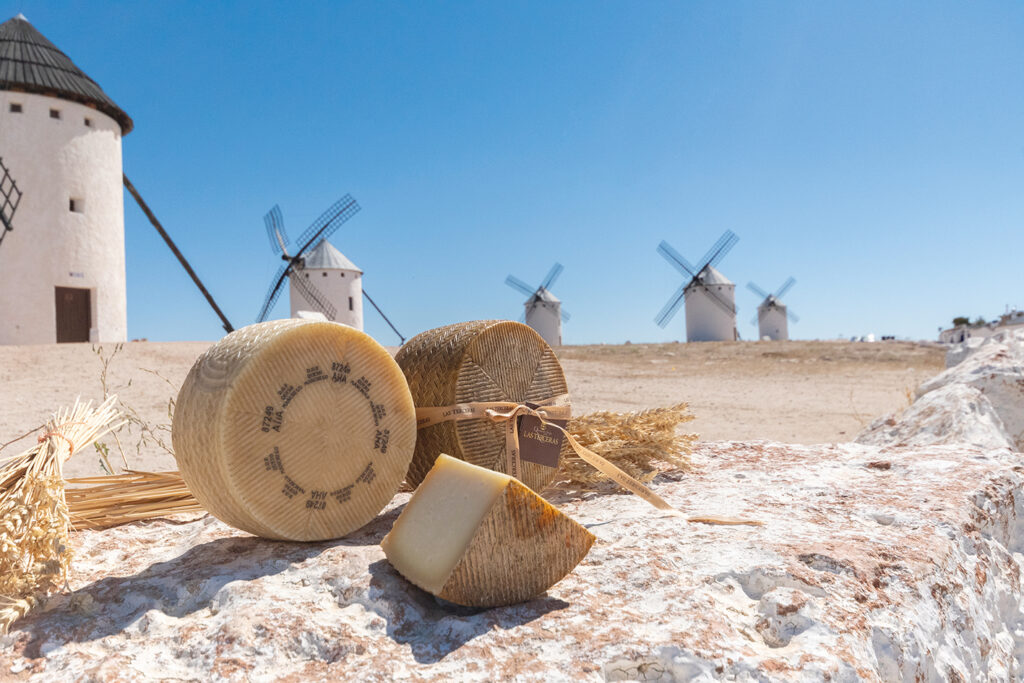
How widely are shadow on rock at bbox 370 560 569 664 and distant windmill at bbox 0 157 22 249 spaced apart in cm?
1976

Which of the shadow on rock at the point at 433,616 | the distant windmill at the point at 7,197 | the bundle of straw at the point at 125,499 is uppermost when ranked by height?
the distant windmill at the point at 7,197

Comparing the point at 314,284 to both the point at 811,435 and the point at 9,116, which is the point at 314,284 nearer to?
the point at 9,116

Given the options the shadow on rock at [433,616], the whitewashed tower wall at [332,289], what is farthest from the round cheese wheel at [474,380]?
the whitewashed tower wall at [332,289]

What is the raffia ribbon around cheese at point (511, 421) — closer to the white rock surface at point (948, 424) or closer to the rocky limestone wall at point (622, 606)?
the rocky limestone wall at point (622, 606)

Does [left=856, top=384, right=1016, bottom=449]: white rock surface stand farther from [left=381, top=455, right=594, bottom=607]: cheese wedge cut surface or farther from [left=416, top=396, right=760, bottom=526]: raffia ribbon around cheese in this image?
[left=381, top=455, right=594, bottom=607]: cheese wedge cut surface

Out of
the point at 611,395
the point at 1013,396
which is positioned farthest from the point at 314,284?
the point at 1013,396

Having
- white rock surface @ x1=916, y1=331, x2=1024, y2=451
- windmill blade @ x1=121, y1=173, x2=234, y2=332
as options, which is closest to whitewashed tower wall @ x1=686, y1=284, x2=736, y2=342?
windmill blade @ x1=121, y1=173, x2=234, y2=332

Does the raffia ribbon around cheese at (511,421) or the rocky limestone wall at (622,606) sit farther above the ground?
the raffia ribbon around cheese at (511,421)

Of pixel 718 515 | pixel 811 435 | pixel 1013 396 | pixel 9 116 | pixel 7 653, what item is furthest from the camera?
pixel 9 116

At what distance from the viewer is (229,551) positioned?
227cm

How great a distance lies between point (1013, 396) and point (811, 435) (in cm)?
535

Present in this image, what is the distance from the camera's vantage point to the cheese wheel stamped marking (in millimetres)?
2160

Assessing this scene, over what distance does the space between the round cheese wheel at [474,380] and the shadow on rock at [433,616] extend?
841 millimetres

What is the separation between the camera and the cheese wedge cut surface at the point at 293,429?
6.91 feet
